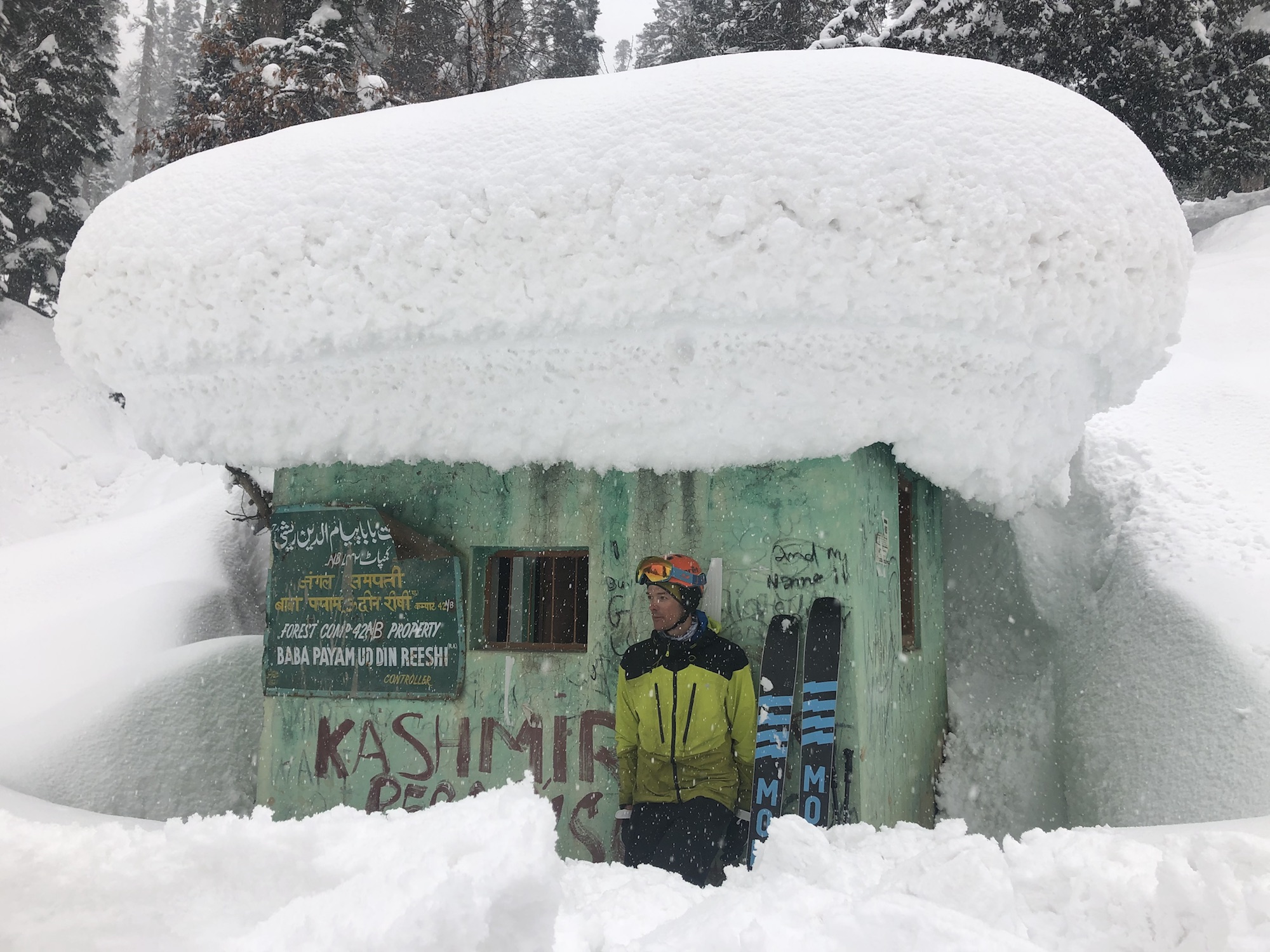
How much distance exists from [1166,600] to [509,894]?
480 cm

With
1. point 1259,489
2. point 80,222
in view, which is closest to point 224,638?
point 1259,489

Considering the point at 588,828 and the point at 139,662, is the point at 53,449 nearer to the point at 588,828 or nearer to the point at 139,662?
the point at 139,662

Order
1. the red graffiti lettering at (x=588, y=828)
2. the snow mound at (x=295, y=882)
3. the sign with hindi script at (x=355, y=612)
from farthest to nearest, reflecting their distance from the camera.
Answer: the sign with hindi script at (x=355, y=612) < the red graffiti lettering at (x=588, y=828) < the snow mound at (x=295, y=882)

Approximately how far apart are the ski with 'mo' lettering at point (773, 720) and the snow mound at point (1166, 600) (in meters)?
1.97

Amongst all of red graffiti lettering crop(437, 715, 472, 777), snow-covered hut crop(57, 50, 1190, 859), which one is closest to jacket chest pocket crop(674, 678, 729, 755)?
snow-covered hut crop(57, 50, 1190, 859)

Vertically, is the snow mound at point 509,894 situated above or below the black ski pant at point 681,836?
above

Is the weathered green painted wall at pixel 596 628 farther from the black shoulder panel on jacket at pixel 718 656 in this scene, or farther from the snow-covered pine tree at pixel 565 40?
the snow-covered pine tree at pixel 565 40

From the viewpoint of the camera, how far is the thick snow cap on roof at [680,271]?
12.5 ft

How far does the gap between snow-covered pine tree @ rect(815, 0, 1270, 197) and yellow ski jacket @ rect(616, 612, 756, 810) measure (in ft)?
38.2

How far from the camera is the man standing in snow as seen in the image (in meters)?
4.36

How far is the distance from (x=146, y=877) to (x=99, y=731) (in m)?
4.91

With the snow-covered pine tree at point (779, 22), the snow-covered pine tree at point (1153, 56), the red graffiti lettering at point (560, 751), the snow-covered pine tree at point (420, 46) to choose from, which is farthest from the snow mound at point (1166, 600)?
the snow-covered pine tree at point (779, 22)

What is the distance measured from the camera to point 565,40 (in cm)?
2369

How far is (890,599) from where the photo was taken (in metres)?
5.02
